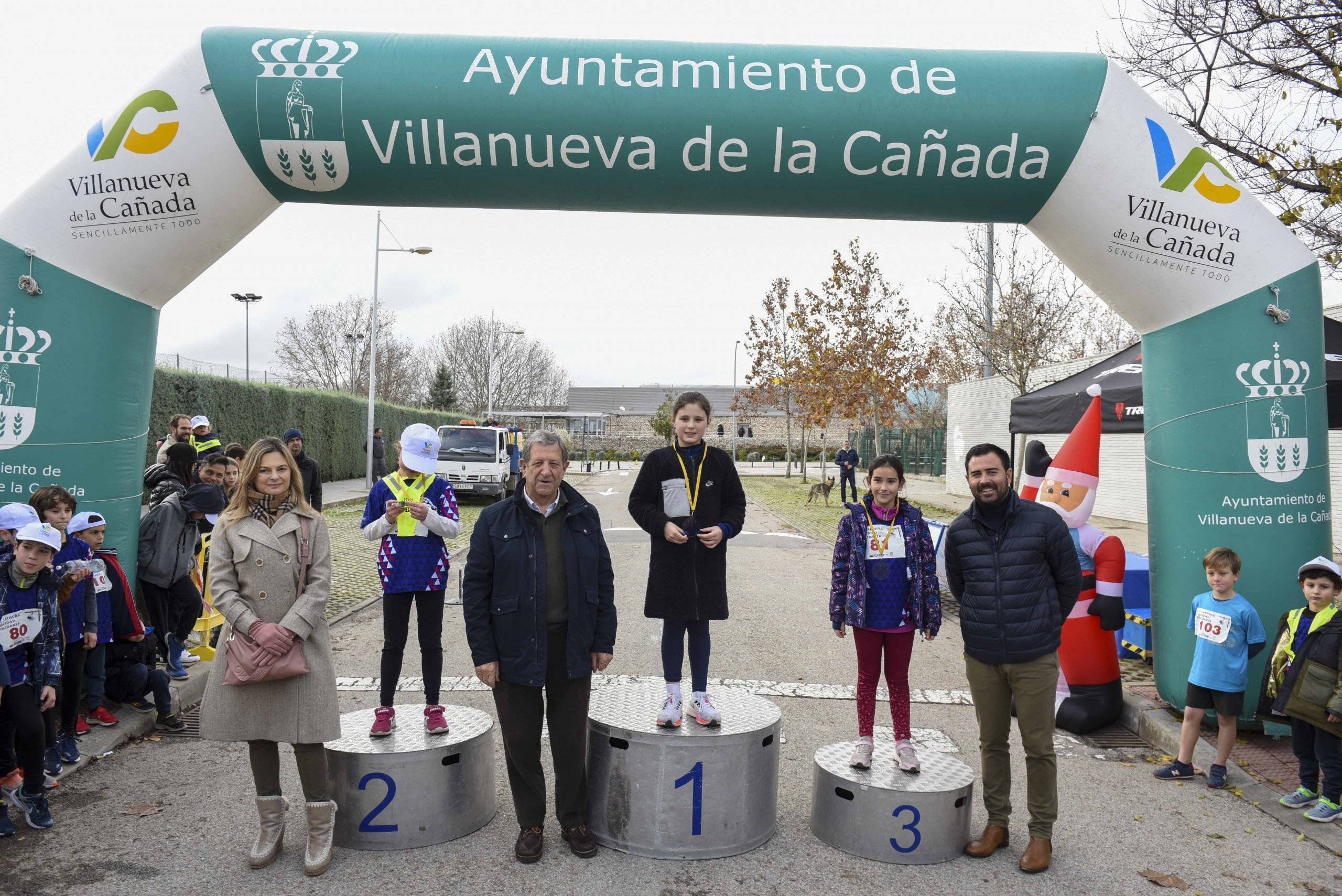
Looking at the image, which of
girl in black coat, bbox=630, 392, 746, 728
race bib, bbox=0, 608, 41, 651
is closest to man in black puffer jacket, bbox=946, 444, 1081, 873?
girl in black coat, bbox=630, 392, 746, 728

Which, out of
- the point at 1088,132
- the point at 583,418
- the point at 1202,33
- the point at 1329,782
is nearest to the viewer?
the point at 1329,782

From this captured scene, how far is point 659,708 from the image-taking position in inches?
183

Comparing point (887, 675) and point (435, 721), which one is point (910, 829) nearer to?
Result: point (887, 675)

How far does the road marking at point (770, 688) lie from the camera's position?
22.5ft

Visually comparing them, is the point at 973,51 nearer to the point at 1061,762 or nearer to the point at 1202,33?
the point at 1061,762

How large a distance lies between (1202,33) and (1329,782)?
8.66 metres

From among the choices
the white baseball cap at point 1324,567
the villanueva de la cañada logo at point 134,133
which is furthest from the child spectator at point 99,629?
the white baseball cap at point 1324,567

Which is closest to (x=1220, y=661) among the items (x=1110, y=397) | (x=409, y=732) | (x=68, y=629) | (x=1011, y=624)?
(x=1011, y=624)

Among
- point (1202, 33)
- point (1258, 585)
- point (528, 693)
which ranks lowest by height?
point (528, 693)

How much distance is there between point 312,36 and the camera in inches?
233

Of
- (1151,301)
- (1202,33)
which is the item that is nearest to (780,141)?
(1151,301)

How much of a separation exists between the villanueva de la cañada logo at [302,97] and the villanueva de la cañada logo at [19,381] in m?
1.84

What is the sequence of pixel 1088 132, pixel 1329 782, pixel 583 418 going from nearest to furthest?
pixel 1329 782 < pixel 1088 132 < pixel 583 418

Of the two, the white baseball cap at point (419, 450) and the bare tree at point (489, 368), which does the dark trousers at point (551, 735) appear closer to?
the white baseball cap at point (419, 450)
